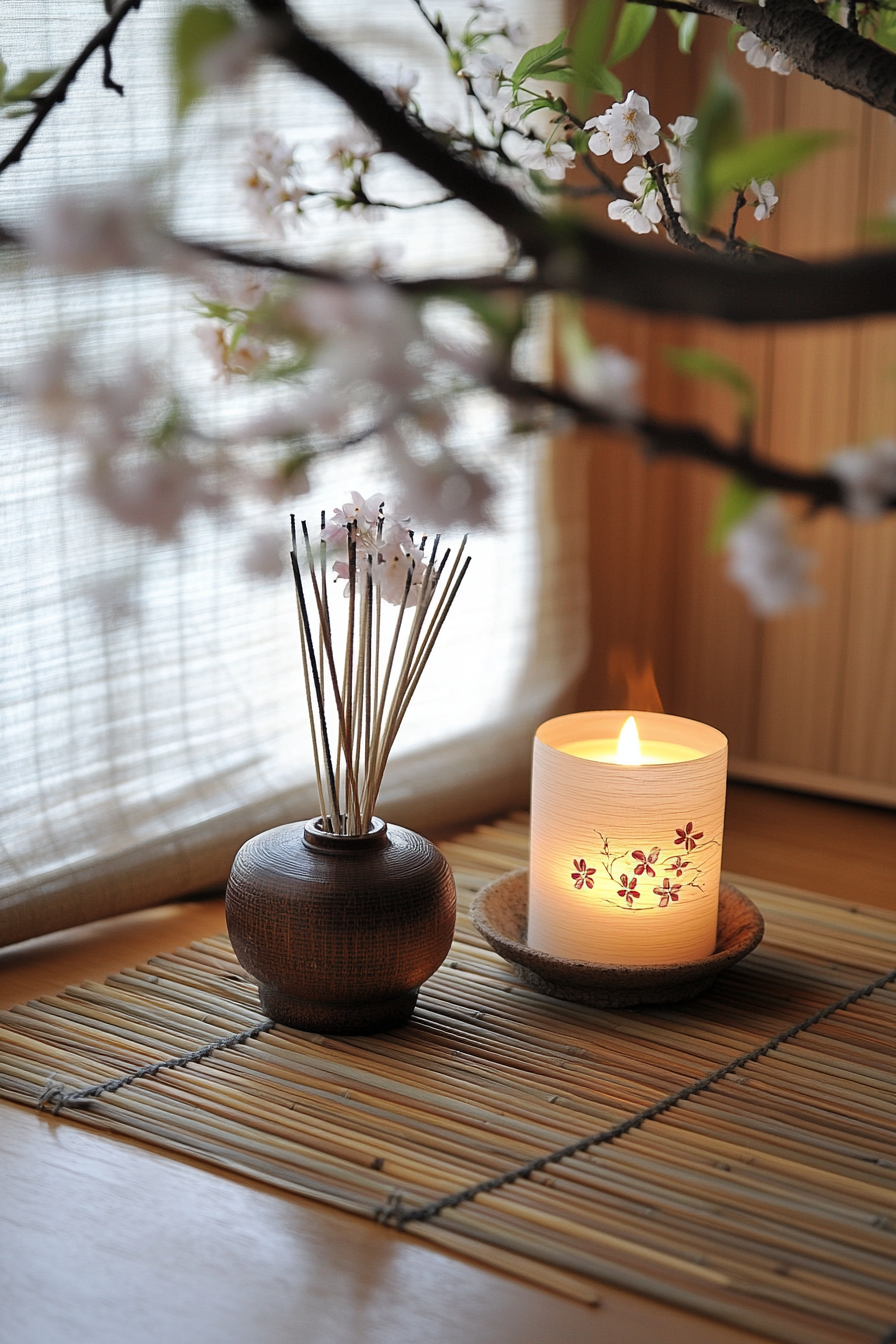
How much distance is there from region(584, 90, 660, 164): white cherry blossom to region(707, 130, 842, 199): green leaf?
18.7 inches

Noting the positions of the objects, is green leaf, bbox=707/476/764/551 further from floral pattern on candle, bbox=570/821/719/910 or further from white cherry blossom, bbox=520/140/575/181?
floral pattern on candle, bbox=570/821/719/910

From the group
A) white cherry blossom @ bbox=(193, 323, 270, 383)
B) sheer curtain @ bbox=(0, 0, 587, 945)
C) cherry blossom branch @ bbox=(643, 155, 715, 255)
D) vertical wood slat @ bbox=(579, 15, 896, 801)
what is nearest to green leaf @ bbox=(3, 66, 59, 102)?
white cherry blossom @ bbox=(193, 323, 270, 383)

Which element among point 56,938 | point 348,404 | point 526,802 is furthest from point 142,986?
point 348,404

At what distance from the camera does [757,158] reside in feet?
1.12

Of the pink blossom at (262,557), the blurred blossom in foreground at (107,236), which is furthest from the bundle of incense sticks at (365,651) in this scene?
the blurred blossom in foreground at (107,236)

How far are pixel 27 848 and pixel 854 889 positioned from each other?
2.35 ft

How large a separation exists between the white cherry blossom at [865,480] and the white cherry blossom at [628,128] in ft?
1.69

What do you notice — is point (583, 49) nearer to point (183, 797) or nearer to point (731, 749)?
point (183, 797)

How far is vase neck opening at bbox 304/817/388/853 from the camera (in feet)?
3.24

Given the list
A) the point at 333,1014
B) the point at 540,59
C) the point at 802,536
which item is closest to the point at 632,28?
the point at 540,59

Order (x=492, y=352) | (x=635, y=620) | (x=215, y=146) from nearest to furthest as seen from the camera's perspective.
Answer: (x=492, y=352) → (x=215, y=146) → (x=635, y=620)

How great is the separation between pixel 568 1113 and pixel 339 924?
0.18 metres

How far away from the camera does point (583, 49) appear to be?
410 mm

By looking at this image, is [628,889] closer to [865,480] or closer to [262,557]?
[262,557]
